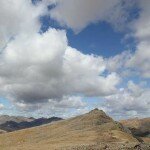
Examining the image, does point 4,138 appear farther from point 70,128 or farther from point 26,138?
point 70,128

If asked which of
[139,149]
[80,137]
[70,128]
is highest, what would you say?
[70,128]

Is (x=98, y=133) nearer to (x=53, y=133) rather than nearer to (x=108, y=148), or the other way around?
(x=53, y=133)

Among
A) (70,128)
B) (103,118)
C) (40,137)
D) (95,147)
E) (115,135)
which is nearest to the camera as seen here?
(95,147)

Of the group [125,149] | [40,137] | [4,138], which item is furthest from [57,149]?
[4,138]

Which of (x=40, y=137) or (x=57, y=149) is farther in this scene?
(x=40, y=137)

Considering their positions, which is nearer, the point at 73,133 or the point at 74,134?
the point at 74,134

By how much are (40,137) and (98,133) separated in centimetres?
3289

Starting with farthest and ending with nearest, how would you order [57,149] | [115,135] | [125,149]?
[115,135] < [57,149] < [125,149]

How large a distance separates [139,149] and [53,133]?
9078 centimetres

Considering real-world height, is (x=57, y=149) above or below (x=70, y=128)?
below

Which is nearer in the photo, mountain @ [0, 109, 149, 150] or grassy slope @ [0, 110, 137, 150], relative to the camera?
mountain @ [0, 109, 149, 150]

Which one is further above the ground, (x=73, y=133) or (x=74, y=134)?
(x=73, y=133)

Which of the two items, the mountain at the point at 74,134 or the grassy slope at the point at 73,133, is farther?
the grassy slope at the point at 73,133

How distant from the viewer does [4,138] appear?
169 m
